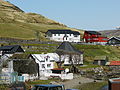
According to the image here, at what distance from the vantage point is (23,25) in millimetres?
155375

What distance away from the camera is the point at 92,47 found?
10200cm

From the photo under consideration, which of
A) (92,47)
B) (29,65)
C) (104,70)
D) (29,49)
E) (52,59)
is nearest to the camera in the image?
(29,65)

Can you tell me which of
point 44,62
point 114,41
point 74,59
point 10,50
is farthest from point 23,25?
point 44,62

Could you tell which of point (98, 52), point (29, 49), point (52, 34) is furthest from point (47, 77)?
point (52, 34)

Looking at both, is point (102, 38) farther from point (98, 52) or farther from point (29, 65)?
point (29, 65)

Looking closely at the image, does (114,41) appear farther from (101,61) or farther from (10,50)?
(10,50)

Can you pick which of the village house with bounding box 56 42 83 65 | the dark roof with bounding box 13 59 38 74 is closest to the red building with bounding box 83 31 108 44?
the village house with bounding box 56 42 83 65

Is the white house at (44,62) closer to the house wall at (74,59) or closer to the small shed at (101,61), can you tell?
the house wall at (74,59)

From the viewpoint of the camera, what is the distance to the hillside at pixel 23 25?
126312 mm

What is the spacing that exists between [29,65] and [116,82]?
101ft

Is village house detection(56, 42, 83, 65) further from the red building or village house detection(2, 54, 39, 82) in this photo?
the red building

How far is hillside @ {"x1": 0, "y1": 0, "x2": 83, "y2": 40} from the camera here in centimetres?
12631

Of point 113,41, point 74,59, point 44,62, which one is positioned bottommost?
point 74,59

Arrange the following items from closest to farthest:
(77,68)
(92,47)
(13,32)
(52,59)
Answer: (52,59), (77,68), (92,47), (13,32)
